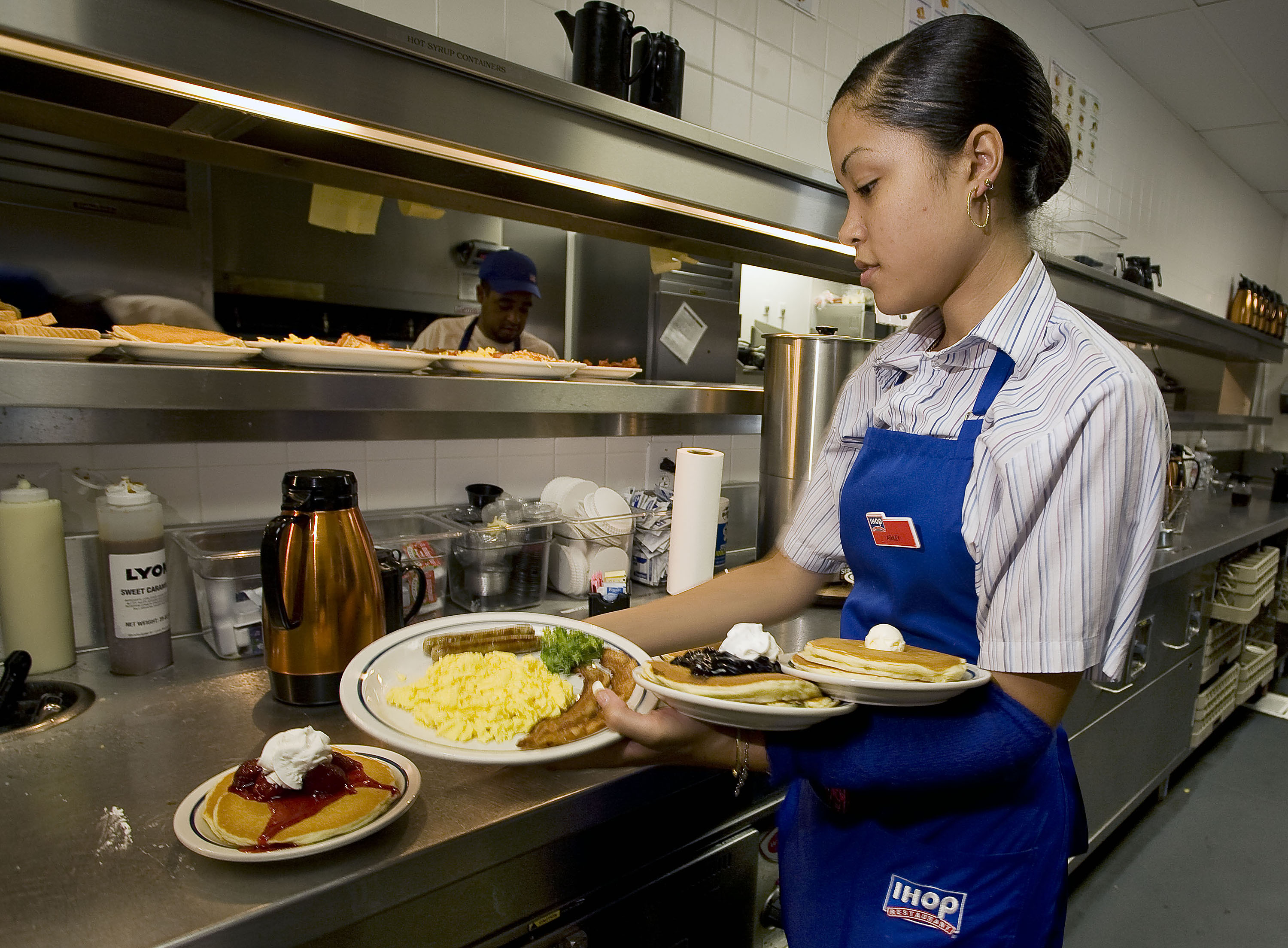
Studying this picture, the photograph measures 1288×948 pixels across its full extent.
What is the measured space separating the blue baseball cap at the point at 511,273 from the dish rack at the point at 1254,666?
386cm

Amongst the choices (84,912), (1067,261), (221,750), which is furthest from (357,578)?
(1067,261)

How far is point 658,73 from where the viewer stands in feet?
5.47

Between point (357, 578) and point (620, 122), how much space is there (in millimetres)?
908

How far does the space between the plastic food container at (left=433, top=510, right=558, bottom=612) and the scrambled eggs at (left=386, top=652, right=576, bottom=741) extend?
0.55m

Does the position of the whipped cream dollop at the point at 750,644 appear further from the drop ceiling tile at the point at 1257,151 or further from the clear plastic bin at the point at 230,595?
the drop ceiling tile at the point at 1257,151

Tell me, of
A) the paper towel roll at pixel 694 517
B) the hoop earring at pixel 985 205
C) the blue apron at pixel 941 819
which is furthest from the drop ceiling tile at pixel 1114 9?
the blue apron at pixel 941 819

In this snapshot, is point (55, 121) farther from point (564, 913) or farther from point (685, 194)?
point (564, 913)

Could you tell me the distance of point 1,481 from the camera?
137cm

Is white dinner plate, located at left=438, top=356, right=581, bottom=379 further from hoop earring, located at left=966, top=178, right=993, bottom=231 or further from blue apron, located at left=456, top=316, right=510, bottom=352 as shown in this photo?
blue apron, located at left=456, top=316, right=510, bottom=352

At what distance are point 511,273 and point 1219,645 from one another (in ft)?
11.2

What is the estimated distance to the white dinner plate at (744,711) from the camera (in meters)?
0.75

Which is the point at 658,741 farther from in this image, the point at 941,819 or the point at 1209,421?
the point at 1209,421

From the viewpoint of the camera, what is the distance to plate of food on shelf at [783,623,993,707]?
76 cm

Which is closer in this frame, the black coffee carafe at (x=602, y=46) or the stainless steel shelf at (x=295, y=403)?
the stainless steel shelf at (x=295, y=403)
